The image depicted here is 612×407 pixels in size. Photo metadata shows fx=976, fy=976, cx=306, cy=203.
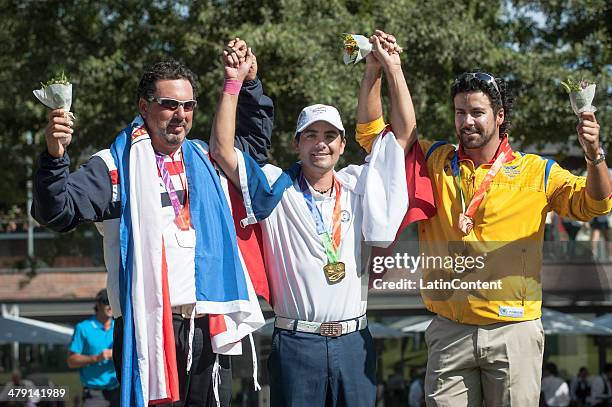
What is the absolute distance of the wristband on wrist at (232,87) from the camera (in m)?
4.60

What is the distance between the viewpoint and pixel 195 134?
10.9 metres

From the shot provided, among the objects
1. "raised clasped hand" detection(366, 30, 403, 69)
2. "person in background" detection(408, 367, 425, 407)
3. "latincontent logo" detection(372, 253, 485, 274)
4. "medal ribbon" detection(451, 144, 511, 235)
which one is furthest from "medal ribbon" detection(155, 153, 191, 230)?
"person in background" detection(408, 367, 425, 407)

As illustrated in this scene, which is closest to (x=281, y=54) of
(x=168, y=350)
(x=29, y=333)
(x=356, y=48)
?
(x=356, y=48)

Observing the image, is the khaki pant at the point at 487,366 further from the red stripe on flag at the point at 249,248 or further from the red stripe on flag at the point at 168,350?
the red stripe on flag at the point at 168,350

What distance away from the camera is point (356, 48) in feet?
15.8

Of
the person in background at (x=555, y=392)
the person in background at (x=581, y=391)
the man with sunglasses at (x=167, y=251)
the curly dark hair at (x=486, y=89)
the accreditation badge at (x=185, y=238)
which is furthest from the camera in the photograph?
the person in background at (x=581, y=391)

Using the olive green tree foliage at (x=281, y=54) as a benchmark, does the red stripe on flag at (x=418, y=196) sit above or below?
below

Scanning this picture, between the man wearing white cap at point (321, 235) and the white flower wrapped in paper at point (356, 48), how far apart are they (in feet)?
0.17

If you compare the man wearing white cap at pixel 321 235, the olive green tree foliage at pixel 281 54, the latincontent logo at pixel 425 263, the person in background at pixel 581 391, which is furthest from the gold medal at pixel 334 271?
the person in background at pixel 581 391

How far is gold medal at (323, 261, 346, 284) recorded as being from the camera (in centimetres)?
463

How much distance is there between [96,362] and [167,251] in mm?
5006

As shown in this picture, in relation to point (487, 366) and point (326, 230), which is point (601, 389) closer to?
point (487, 366)

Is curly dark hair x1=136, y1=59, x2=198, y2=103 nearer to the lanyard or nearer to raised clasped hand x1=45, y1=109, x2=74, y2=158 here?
raised clasped hand x1=45, y1=109, x2=74, y2=158

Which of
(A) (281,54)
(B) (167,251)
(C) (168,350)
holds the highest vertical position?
(A) (281,54)
